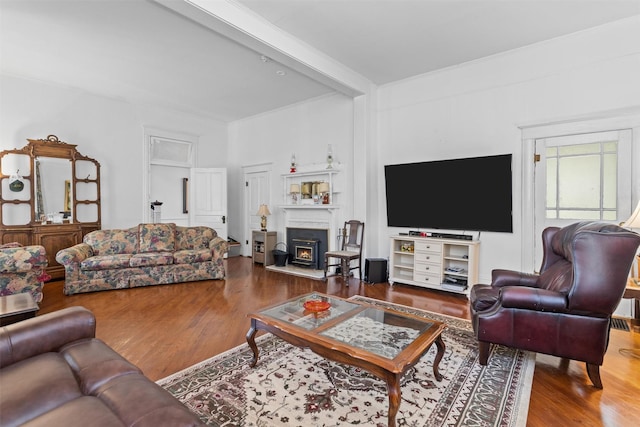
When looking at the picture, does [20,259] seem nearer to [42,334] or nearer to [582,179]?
[42,334]

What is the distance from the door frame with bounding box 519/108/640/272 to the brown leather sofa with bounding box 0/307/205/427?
439 centimetres

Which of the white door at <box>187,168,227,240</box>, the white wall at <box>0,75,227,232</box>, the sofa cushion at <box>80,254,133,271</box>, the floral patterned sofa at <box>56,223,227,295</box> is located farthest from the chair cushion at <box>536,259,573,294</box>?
the white wall at <box>0,75,227,232</box>

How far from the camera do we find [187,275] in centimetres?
500

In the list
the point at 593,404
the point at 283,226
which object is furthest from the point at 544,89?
the point at 283,226

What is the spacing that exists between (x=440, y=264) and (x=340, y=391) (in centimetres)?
285

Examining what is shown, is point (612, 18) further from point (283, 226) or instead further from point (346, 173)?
point (283, 226)

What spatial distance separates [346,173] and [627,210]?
12.3ft

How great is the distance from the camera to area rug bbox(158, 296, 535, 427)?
6.02ft

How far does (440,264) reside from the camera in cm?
444

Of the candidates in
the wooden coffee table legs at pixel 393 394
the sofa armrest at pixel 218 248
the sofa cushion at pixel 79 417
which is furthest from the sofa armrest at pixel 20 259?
the wooden coffee table legs at pixel 393 394

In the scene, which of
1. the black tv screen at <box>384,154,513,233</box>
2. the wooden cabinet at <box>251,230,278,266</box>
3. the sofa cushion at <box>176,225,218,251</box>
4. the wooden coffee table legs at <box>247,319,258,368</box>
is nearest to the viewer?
the wooden coffee table legs at <box>247,319,258,368</box>

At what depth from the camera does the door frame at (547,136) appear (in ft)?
11.4

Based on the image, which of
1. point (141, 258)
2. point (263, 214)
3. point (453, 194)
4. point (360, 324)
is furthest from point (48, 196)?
point (453, 194)

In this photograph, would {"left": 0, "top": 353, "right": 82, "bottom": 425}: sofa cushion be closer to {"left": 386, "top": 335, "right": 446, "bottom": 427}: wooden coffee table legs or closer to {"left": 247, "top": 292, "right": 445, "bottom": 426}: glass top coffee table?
{"left": 247, "top": 292, "right": 445, "bottom": 426}: glass top coffee table
